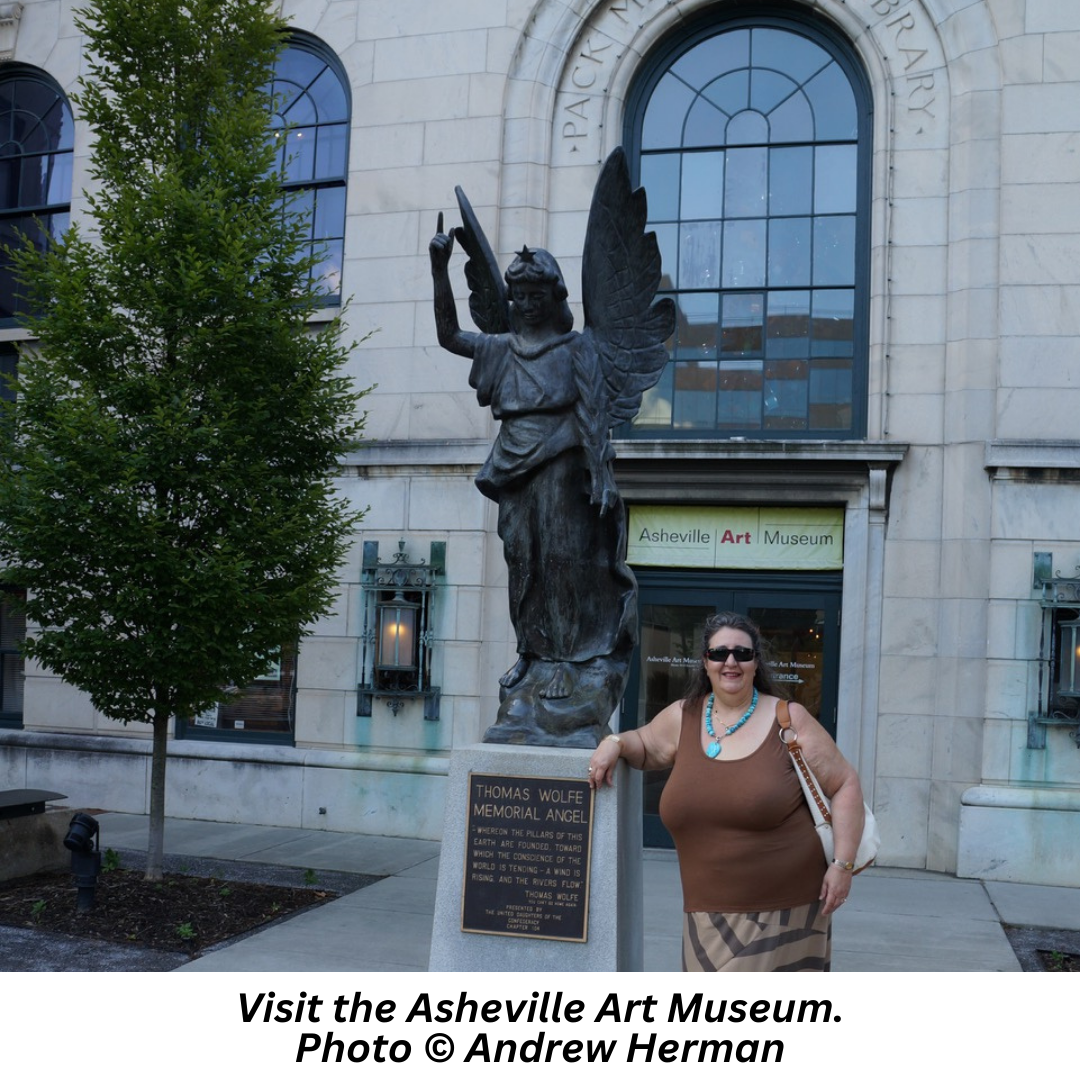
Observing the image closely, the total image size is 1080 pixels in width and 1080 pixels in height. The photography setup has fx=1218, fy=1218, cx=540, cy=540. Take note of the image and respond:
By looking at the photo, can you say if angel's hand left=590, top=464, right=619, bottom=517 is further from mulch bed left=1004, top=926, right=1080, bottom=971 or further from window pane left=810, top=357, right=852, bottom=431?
window pane left=810, top=357, right=852, bottom=431

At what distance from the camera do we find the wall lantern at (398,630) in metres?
12.9

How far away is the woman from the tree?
541cm

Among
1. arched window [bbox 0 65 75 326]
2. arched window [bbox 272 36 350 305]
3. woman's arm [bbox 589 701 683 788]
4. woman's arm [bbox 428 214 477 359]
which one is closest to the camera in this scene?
woman's arm [bbox 589 701 683 788]

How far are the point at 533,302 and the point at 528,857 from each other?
2.97 metres

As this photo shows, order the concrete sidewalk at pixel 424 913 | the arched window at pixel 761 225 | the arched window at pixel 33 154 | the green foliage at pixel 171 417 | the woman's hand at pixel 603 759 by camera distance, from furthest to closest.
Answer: the arched window at pixel 33 154 → the arched window at pixel 761 225 → the green foliage at pixel 171 417 → the concrete sidewalk at pixel 424 913 → the woman's hand at pixel 603 759

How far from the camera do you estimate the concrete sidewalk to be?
26.3ft

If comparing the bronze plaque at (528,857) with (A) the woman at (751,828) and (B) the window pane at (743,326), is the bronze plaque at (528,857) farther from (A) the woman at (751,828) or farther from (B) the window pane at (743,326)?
(B) the window pane at (743,326)

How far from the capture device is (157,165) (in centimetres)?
1026

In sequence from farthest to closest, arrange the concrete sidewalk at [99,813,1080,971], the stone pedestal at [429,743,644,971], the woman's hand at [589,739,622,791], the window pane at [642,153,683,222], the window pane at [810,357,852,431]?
the window pane at [642,153,683,222], the window pane at [810,357,852,431], the concrete sidewalk at [99,813,1080,971], the stone pedestal at [429,743,644,971], the woman's hand at [589,739,622,791]

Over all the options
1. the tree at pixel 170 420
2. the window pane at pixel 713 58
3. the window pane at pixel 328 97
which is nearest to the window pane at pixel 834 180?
the window pane at pixel 713 58

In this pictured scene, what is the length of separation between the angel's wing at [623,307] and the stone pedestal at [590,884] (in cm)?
205

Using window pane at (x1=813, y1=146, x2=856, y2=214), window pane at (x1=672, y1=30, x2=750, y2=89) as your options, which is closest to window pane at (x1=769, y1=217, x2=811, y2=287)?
window pane at (x1=813, y1=146, x2=856, y2=214)

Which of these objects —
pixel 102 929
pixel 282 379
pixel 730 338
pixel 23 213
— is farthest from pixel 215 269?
pixel 23 213

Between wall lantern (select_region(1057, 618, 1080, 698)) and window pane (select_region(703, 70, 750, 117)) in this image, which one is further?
window pane (select_region(703, 70, 750, 117))
